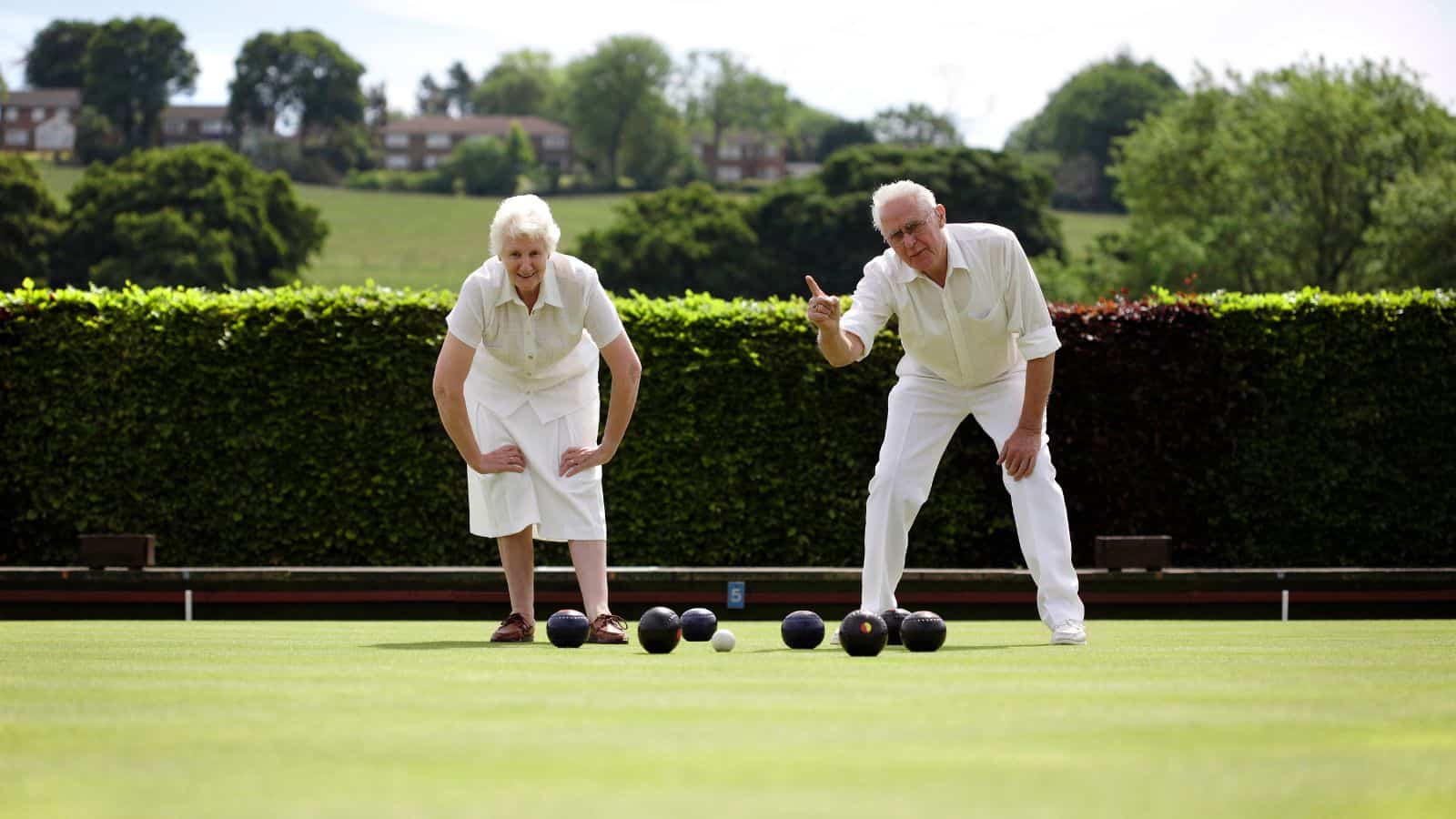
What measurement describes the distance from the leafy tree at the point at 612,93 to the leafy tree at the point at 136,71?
24.8 metres

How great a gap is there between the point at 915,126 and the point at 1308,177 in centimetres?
5789

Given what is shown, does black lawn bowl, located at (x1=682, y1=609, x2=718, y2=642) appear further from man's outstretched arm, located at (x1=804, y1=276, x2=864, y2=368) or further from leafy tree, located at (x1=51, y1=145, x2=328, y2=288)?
leafy tree, located at (x1=51, y1=145, x2=328, y2=288)

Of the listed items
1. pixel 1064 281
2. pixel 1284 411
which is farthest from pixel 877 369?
pixel 1064 281

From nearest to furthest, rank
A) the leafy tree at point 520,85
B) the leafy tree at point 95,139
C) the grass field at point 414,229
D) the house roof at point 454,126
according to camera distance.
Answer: the grass field at point 414,229, the leafy tree at point 95,139, the house roof at point 454,126, the leafy tree at point 520,85

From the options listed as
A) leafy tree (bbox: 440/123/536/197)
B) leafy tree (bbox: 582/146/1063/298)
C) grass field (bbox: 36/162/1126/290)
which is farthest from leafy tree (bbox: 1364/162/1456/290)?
leafy tree (bbox: 440/123/536/197)

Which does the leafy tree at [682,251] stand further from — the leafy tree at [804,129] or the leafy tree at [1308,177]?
the leafy tree at [804,129]

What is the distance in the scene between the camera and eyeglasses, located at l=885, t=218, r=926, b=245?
17.1ft

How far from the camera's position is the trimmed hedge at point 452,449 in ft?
30.7

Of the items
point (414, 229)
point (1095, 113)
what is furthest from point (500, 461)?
point (1095, 113)

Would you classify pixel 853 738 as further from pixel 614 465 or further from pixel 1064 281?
pixel 1064 281

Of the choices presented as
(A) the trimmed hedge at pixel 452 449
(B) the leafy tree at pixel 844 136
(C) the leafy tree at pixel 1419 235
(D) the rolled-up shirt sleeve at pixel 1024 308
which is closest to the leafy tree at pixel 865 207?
(C) the leafy tree at pixel 1419 235

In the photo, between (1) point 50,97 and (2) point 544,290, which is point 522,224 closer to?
(2) point 544,290

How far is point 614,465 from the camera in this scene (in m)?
9.39

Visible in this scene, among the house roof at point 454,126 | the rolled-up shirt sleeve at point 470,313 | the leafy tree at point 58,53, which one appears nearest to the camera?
the rolled-up shirt sleeve at point 470,313
